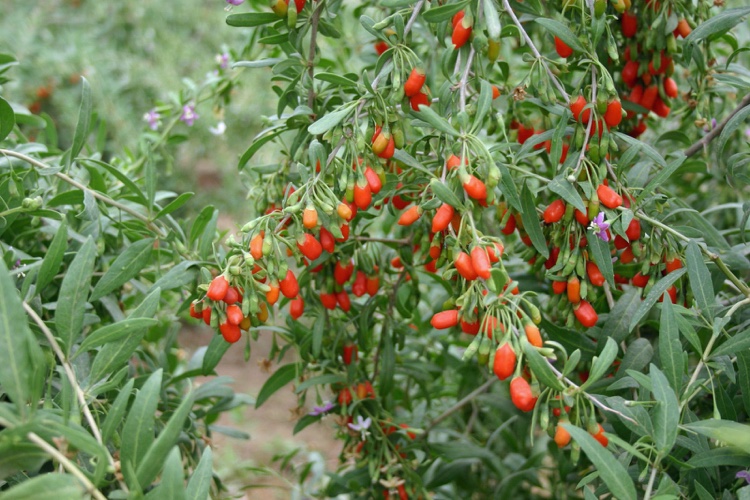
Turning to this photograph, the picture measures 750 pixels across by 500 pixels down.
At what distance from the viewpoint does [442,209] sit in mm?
1219

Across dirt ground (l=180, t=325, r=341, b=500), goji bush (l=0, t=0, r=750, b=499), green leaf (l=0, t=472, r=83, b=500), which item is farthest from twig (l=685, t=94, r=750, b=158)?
dirt ground (l=180, t=325, r=341, b=500)

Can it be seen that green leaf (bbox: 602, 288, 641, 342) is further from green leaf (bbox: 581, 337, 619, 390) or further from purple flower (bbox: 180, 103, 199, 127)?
purple flower (bbox: 180, 103, 199, 127)

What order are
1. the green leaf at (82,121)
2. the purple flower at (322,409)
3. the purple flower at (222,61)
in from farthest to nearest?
the purple flower at (222,61), the purple flower at (322,409), the green leaf at (82,121)

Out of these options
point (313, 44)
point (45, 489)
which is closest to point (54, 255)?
point (45, 489)

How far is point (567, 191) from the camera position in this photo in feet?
4.28

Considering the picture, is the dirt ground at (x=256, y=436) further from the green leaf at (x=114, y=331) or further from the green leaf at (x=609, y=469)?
the green leaf at (x=609, y=469)

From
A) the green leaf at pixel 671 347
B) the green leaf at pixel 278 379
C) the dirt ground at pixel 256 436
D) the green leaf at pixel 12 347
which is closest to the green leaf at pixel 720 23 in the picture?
the green leaf at pixel 671 347

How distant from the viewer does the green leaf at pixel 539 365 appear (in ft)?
3.46

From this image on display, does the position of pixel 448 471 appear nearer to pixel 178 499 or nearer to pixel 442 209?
pixel 442 209

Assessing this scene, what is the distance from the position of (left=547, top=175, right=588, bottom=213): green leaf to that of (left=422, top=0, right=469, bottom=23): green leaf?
1.17ft

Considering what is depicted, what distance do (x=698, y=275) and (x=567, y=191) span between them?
0.90 feet

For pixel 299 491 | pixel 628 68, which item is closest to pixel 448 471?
pixel 299 491

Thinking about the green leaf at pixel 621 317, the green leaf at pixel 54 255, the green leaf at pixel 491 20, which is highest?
the green leaf at pixel 491 20

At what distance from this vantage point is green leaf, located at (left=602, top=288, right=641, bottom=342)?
149 cm
